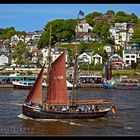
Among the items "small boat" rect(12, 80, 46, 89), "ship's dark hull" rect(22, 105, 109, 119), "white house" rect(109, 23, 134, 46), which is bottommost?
"ship's dark hull" rect(22, 105, 109, 119)

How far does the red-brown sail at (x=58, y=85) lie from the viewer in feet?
97.4

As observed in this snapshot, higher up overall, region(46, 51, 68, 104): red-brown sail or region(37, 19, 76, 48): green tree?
region(37, 19, 76, 48): green tree

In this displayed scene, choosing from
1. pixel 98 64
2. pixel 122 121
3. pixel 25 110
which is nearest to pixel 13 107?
pixel 25 110

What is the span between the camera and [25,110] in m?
29.4

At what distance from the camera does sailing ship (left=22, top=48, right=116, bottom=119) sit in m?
28.8

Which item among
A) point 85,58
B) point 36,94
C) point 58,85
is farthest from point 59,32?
point 58,85

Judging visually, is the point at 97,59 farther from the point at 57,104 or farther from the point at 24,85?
the point at 57,104

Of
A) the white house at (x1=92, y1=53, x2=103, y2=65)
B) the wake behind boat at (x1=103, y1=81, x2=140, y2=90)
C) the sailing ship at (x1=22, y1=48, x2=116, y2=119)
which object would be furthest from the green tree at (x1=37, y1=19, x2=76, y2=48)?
the sailing ship at (x1=22, y1=48, x2=116, y2=119)

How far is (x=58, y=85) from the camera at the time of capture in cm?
2977

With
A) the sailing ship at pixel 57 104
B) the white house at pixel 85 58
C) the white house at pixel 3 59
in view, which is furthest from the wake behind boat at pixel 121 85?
the white house at pixel 3 59

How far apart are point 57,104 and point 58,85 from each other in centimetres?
142

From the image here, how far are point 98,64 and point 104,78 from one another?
45.8 ft

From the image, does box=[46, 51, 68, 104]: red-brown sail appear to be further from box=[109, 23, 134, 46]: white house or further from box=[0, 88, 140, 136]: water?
box=[109, 23, 134, 46]: white house

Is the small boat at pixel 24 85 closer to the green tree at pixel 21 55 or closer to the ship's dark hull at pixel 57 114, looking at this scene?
the green tree at pixel 21 55
